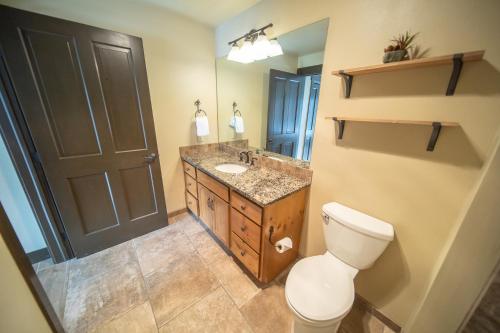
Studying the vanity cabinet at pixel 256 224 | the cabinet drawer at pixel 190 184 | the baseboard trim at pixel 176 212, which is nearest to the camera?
the vanity cabinet at pixel 256 224

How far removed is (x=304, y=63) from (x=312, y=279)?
63.2 inches

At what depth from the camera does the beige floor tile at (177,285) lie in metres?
1.31

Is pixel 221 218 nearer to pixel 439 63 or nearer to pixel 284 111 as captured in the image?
pixel 284 111

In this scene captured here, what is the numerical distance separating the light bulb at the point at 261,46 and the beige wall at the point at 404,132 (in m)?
0.13

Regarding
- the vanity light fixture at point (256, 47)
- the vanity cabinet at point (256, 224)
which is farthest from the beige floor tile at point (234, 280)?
the vanity light fixture at point (256, 47)

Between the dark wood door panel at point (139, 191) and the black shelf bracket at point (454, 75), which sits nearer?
the black shelf bracket at point (454, 75)

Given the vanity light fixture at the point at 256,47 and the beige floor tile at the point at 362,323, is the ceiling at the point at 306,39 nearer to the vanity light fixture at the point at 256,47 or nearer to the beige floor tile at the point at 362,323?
the vanity light fixture at the point at 256,47

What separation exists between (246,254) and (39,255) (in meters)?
1.97

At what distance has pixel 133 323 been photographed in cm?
121

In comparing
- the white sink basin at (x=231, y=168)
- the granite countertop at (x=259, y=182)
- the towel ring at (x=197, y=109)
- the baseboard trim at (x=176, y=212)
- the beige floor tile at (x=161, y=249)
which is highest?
the towel ring at (x=197, y=109)

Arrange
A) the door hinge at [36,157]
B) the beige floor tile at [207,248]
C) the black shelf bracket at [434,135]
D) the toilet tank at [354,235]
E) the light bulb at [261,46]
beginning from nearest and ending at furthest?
1. the black shelf bracket at [434,135]
2. the toilet tank at [354,235]
3. the door hinge at [36,157]
4. the light bulb at [261,46]
5. the beige floor tile at [207,248]

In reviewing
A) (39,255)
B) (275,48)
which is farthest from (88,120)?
(275,48)

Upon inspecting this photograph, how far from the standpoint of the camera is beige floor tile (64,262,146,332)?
1225 millimetres

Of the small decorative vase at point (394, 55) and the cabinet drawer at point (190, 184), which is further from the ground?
the small decorative vase at point (394, 55)
